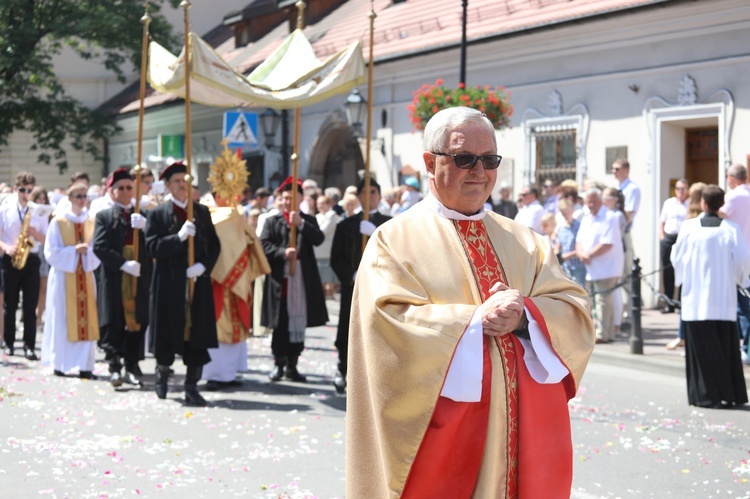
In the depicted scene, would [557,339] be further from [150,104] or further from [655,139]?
[150,104]

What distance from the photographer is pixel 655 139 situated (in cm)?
1669

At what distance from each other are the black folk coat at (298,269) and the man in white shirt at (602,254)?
152 inches

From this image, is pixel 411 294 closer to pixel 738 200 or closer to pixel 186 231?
pixel 186 231

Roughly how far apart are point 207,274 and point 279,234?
5.05 ft

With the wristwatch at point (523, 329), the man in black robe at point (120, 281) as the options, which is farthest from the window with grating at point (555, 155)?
the wristwatch at point (523, 329)

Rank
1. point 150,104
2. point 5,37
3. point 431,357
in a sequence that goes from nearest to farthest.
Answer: point 431,357 < point 5,37 < point 150,104

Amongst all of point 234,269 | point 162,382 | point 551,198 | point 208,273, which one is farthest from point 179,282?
point 551,198

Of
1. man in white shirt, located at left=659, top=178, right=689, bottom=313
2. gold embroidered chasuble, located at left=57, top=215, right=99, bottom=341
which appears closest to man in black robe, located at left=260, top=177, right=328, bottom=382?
gold embroidered chasuble, located at left=57, top=215, right=99, bottom=341

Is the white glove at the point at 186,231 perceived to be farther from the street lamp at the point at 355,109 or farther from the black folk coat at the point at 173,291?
the street lamp at the point at 355,109

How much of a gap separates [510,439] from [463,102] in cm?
1282

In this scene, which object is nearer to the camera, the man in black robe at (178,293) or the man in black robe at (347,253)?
the man in black robe at (178,293)

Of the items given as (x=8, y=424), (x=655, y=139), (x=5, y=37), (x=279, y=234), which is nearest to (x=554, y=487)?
(x=8, y=424)

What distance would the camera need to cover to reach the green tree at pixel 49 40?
29031 mm

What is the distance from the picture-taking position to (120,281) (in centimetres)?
1100
